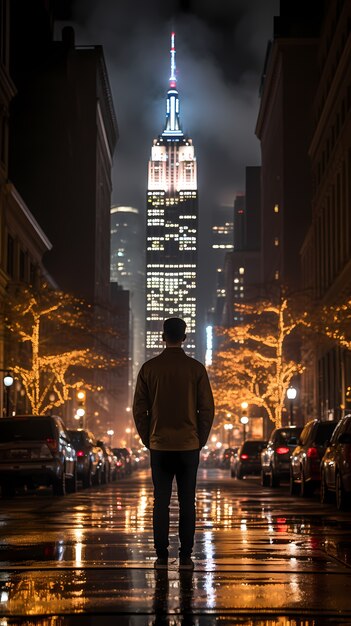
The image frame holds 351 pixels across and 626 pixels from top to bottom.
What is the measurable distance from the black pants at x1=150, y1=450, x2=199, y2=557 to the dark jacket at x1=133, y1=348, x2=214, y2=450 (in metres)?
0.09

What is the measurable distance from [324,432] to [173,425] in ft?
Answer: 59.3

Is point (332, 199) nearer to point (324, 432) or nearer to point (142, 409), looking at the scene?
point (324, 432)

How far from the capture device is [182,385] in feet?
37.2

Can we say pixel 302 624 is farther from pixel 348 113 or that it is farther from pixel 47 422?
pixel 348 113

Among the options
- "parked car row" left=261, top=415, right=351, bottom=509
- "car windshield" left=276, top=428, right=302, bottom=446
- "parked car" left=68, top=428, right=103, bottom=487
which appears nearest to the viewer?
"parked car row" left=261, top=415, right=351, bottom=509

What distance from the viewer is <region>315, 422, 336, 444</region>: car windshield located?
28.7m

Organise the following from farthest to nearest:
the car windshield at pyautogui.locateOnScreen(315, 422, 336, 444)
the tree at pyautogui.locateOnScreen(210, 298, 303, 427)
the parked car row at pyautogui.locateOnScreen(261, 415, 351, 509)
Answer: the tree at pyautogui.locateOnScreen(210, 298, 303, 427)
the car windshield at pyautogui.locateOnScreen(315, 422, 336, 444)
the parked car row at pyautogui.locateOnScreen(261, 415, 351, 509)

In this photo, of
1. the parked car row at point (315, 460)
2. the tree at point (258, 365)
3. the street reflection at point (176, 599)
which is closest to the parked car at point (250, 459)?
the tree at point (258, 365)

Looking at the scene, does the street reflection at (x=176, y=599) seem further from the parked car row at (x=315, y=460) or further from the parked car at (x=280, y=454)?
the parked car at (x=280, y=454)

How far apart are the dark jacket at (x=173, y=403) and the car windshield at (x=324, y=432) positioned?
17.7 metres

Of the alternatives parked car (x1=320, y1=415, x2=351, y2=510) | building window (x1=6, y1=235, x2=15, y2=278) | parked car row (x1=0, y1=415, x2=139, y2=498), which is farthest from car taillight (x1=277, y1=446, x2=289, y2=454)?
building window (x1=6, y1=235, x2=15, y2=278)

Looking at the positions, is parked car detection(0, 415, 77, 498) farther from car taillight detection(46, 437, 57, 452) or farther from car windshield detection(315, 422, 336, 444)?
car windshield detection(315, 422, 336, 444)

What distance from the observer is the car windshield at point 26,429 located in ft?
96.0

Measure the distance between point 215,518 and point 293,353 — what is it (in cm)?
10586
